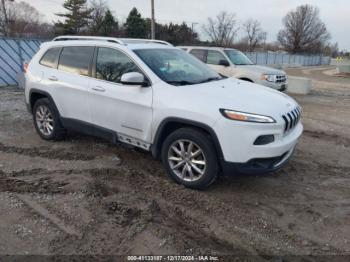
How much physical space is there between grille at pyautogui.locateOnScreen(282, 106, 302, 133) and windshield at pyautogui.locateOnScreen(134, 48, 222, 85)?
1.25 m

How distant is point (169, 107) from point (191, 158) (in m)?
0.68

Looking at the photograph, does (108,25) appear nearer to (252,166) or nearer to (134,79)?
(134,79)

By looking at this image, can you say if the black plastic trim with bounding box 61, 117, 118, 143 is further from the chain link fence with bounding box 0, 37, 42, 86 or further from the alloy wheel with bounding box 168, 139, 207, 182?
the chain link fence with bounding box 0, 37, 42, 86

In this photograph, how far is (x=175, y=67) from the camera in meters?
5.03

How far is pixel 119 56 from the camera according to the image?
503 cm

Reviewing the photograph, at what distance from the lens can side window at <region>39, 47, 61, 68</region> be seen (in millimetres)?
5898

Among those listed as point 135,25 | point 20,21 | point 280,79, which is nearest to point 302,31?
point 135,25

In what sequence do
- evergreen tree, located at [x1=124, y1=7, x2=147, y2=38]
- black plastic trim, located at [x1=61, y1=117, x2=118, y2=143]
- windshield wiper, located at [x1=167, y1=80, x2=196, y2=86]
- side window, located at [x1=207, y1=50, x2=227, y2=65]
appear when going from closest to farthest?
windshield wiper, located at [x1=167, y1=80, x2=196, y2=86] → black plastic trim, located at [x1=61, y1=117, x2=118, y2=143] → side window, located at [x1=207, y1=50, x2=227, y2=65] → evergreen tree, located at [x1=124, y1=7, x2=147, y2=38]

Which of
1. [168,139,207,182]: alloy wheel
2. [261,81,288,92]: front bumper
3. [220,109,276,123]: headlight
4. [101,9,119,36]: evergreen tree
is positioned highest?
[101,9,119,36]: evergreen tree

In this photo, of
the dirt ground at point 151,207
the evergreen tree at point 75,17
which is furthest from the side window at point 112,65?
the evergreen tree at point 75,17

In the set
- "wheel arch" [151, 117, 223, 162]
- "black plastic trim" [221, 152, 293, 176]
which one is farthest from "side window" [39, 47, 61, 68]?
"black plastic trim" [221, 152, 293, 176]

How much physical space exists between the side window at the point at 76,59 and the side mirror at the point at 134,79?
3.56 ft

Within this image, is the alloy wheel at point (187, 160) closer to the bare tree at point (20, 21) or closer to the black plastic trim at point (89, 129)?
the black plastic trim at point (89, 129)

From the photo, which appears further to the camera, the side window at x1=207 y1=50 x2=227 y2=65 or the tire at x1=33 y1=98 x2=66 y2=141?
the side window at x1=207 y1=50 x2=227 y2=65
